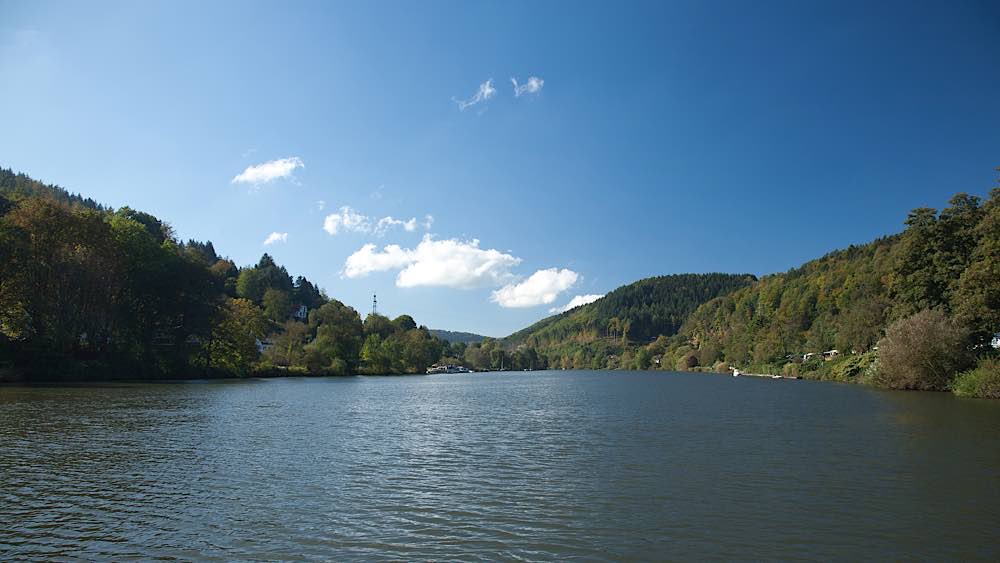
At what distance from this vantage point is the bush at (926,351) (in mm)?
58594

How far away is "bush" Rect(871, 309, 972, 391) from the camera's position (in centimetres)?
5859

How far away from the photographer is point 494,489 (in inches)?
744

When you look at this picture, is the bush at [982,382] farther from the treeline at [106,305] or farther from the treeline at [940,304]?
the treeline at [106,305]

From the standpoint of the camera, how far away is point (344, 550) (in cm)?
1302

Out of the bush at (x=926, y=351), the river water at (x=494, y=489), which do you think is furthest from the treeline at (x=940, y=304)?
the river water at (x=494, y=489)

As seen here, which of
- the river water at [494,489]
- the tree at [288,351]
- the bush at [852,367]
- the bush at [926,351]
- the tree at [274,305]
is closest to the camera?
the river water at [494,489]

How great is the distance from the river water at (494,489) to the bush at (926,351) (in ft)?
87.8

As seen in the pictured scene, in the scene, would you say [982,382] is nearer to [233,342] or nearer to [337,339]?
[233,342]

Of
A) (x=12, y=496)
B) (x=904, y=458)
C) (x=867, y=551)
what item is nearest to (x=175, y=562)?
(x=12, y=496)

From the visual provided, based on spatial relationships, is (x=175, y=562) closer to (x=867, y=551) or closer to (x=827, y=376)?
(x=867, y=551)

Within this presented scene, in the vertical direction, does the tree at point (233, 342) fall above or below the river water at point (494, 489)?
above

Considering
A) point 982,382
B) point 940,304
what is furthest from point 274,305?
point 982,382

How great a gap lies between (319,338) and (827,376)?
4275 inches

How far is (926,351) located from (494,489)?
60464 millimetres
